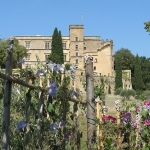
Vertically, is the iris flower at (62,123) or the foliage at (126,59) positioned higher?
the foliage at (126,59)

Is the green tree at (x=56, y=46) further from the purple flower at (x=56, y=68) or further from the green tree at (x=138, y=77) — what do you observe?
the purple flower at (x=56, y=68)

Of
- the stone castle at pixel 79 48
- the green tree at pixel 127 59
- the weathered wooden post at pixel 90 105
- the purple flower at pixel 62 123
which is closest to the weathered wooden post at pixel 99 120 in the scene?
the weathered wooden post at pixel 90 105

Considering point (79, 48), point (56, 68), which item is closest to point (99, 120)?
point (56, 68)

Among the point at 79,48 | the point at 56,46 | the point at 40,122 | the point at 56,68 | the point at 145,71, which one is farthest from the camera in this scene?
the point at 145,71

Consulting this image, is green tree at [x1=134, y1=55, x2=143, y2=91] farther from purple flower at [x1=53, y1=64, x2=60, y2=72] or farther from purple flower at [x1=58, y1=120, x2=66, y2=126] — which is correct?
purple flower at [x1=53, y1=64, x2=60, y2=72]

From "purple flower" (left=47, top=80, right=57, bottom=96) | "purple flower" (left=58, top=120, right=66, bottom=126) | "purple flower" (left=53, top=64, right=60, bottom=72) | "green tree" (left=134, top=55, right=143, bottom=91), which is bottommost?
"purple flower" (left=58, top=120, right=66, bottom=126)

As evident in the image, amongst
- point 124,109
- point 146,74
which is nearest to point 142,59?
point 146,74

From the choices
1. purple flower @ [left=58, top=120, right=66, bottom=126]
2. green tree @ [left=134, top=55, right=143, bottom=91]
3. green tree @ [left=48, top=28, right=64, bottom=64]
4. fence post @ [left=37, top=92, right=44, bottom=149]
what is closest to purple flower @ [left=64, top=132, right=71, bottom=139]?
purple flower @ [left=58, top=120, right=66, bottom=126]

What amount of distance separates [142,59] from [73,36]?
11.7 metres

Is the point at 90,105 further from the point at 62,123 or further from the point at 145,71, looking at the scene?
the point at 145,71

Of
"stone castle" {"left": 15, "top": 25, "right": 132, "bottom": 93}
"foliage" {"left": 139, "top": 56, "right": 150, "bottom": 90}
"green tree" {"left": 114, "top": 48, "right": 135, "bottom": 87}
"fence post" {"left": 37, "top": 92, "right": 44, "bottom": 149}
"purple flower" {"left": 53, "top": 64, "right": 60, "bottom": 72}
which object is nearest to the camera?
"fence post" {"left": 37, "top": 92, "right": 44, "bottom": 149}

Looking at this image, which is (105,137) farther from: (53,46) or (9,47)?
(53,46)

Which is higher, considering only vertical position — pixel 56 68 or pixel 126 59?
pixel 126 59

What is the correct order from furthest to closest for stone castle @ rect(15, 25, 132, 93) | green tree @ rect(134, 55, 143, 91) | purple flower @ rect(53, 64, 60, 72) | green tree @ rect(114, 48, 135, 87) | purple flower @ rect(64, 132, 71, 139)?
green tree @ rect(114, 48, 135, 87) → stone castle @ rect(15, 25, 132, 93) → green tree @ rect(134, 55, 143, 91) → purple flower @ rect(64, 132, 71, 139) → purple flower @ rect(53, 64, 60, 72)
